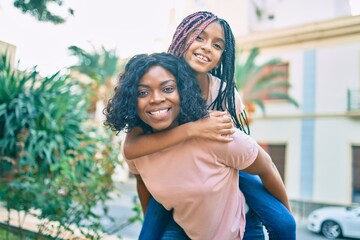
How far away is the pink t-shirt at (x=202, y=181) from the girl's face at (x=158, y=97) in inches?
3.1

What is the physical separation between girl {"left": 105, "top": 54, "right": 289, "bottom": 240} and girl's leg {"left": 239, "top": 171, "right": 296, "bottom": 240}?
0.10 m

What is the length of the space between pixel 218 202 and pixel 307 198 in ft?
8.78

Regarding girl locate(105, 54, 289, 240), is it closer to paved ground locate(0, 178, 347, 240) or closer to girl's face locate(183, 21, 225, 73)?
girl's face locate(183, 21, 225, 73)

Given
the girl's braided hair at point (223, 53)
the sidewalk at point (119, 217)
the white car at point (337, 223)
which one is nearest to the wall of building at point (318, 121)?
the white car at point (337, 223)

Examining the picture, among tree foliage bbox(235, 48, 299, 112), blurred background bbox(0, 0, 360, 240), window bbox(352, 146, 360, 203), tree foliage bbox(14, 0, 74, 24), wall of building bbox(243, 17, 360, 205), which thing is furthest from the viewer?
A: tree foliage bbox(235, 48, 299, 112)

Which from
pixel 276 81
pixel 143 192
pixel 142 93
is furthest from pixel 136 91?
pixel 276 81

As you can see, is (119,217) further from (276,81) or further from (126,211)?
(276,81)

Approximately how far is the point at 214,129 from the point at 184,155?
0.10 meters

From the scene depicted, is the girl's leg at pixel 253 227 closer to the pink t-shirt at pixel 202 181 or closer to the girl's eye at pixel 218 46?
the pink t-shirt at pixel 202 181

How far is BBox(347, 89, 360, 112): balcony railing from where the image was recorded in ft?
10.6

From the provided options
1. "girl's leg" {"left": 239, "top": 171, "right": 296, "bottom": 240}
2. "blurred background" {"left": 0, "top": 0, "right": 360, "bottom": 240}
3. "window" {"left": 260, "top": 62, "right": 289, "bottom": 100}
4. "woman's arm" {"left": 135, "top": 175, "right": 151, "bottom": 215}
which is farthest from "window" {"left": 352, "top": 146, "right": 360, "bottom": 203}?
"window" {"left": 260, "top": 62, "right": 289, "bottom": 100}

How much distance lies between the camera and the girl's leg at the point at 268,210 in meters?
0.91

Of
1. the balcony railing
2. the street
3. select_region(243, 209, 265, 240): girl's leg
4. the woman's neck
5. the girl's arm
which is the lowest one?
the street

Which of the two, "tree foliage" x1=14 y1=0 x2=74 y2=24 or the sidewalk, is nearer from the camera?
"tree foliage" x1=14 y1=0 x2=74 y2=24
